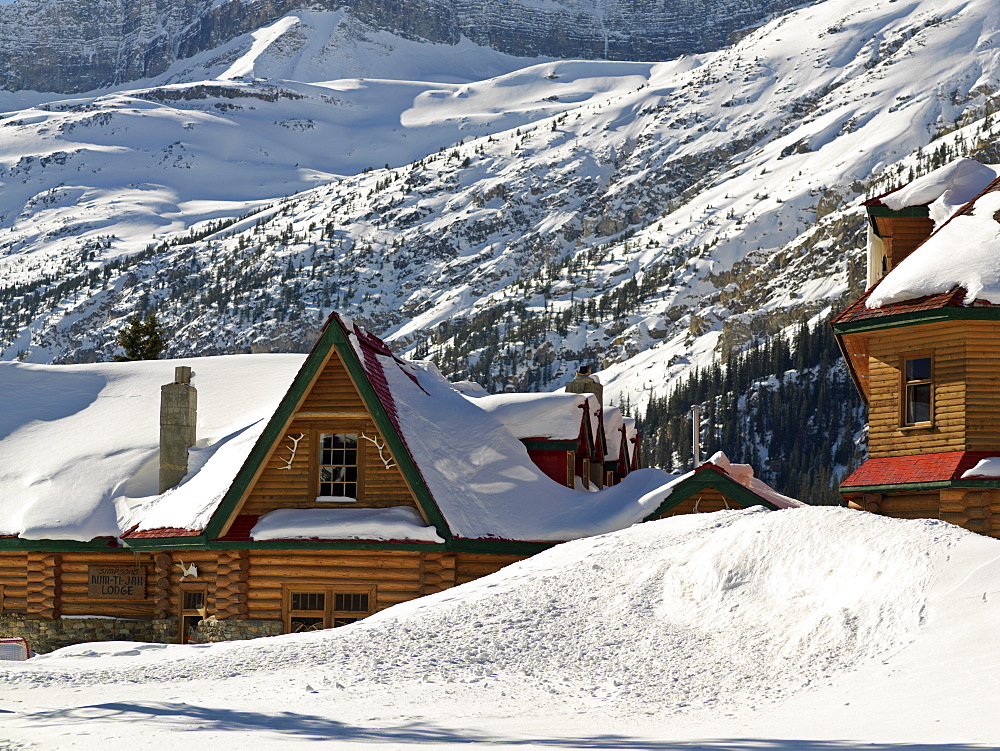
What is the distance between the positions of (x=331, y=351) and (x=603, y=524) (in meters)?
6.16

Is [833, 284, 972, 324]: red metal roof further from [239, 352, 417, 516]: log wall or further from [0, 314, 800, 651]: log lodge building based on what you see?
[239, 352, 417, 516]: log wall

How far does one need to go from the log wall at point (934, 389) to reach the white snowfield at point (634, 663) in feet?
23.8

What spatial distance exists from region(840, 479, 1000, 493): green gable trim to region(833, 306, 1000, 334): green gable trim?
2.86 metres

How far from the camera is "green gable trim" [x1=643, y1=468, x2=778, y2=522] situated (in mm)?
27203

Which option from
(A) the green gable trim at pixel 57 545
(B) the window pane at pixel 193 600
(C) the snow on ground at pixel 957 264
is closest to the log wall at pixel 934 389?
(C) the snow on ground at pixel 957 264

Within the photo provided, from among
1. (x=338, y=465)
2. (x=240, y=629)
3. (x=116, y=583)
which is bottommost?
(x=240, y=629)

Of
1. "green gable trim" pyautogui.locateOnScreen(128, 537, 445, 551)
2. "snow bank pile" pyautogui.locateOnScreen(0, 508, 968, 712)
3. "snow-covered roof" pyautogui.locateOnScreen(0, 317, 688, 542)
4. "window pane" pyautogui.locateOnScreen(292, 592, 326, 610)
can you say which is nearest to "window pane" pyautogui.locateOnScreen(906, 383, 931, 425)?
"snow-covered roof" pyautogui.locateOnScreen(0, 317, 688, 542)

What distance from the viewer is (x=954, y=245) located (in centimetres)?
2688

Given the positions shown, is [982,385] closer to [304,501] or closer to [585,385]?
[304,501]

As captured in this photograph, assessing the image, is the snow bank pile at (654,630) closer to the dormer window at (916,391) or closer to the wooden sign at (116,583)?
the dormer window at (916,391)

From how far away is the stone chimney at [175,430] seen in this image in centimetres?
2894

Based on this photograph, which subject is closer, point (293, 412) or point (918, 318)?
point (918, 318)

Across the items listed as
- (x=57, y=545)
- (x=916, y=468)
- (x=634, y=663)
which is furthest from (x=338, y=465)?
(x=634, y=663)

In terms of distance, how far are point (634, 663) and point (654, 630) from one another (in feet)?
2.91
